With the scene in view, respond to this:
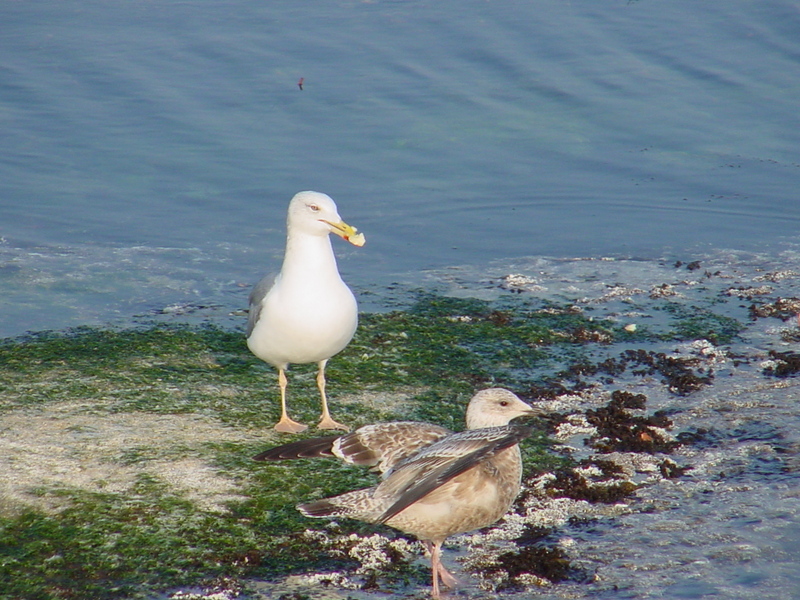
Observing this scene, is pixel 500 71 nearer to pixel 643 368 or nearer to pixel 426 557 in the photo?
pixel 643 368

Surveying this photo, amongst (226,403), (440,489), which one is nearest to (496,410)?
(440,489)

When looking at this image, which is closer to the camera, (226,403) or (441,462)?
(441,462)

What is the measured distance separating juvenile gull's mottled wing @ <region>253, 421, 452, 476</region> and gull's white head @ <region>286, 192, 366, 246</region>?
74.0 inches

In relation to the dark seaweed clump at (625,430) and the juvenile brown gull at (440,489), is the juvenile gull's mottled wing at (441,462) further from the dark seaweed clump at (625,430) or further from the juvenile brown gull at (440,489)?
the dark seaweed clump at (625,430)

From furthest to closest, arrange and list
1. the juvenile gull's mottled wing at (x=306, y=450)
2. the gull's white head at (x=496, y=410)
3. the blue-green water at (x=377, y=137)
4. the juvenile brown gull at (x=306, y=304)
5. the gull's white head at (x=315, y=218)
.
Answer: the blue-green water at (x=377, y=137)
the gull's white head at (x=315, y=218)
the juvenile brown gull at (x=306, y=304)
the gull's white head at (x=496, y=410)
the juvenile gull's mottled wing at (x=306, y=450)

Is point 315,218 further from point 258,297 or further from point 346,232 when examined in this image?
point 258,297

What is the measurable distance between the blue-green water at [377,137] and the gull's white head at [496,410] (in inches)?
178

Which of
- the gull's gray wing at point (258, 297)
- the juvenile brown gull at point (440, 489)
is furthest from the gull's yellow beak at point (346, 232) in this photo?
the juvenile brown gull at point (440, 489)

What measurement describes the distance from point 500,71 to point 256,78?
390cm

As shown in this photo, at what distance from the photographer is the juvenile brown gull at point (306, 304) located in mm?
7285

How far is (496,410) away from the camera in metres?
6.23

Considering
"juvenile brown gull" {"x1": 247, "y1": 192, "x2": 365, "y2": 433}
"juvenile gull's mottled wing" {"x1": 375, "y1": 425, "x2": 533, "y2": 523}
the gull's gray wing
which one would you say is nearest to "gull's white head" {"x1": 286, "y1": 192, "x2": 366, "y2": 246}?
"juvenile brown gull" {"x1": 247, "y1": 192, "x2": 365, "y2": 433}

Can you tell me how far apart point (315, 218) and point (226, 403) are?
157cm

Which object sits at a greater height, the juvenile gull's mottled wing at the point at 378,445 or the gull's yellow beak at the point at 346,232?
the gull's yellow beak at the point at 346,232
